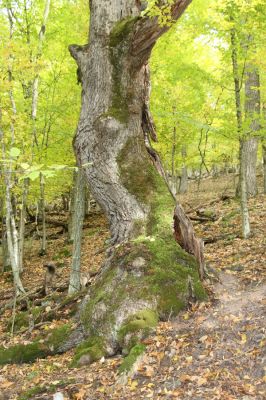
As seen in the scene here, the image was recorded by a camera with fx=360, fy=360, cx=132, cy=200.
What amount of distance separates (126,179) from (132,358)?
9.41 feet

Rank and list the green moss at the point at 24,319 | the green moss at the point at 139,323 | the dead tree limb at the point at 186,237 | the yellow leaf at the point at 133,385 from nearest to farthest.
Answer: the yellow leaf at the point at 133,385
the green moss at the point at 139,323
the dead tree limb at the point at 186,237
the green moss at the point at 24,319

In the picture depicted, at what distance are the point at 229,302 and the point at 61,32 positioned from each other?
1030 cm

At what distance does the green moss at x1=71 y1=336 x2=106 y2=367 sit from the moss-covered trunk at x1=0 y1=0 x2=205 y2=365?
21 millimetres

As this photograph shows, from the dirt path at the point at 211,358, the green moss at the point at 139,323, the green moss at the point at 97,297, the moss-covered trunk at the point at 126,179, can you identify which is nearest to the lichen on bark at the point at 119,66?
the moss-covered trunk at the point at 126,179

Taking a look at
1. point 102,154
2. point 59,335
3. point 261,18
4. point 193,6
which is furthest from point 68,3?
point 59,335

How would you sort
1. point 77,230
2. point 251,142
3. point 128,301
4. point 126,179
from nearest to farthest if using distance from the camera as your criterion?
point 128,301
point 126,179
point 77,230
point 251,142

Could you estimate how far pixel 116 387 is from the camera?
4.05m

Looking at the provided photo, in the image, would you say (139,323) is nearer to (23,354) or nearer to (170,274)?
(170,274)

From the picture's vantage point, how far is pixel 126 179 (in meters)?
6.09

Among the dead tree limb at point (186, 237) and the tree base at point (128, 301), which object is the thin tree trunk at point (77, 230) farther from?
the dead tree limb at point (186, 237)

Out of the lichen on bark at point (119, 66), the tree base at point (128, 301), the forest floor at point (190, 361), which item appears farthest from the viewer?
the lichen on bark at point (119, 66)

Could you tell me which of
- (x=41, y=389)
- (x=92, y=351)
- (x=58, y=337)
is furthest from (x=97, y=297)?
(x=41, y=389)

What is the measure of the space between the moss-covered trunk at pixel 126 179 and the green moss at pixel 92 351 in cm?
2

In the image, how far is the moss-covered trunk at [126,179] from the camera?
518cm
